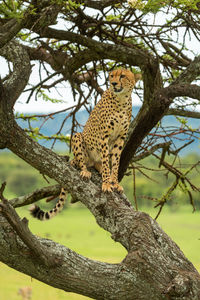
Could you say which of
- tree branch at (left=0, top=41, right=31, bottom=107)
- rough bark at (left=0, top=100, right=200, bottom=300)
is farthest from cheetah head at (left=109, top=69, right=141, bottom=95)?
rough bark at (left=0, top=100, right=200, bottom=300)

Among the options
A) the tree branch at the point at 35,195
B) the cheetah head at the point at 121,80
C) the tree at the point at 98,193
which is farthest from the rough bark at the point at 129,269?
the tree branch at the point at 35,195

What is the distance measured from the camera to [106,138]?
11.7 feet

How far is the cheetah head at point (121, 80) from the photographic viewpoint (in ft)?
10.7

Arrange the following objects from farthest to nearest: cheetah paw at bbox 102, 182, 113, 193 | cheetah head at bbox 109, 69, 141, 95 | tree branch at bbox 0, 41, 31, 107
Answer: tree branch at bbox 0, 41, 31, 107 < cheetah paw at bbox 102, 182, 113, 193 < cheetah head at bbox 109, 69, 141, 95

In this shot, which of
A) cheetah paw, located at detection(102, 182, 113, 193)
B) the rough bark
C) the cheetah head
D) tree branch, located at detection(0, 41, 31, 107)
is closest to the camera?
the rough bark

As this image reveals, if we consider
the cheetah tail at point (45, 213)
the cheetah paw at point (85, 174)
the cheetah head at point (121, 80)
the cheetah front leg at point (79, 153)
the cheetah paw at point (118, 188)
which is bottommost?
the cheetah tail at point (45, 213)

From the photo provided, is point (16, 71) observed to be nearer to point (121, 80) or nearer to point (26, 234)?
point (121, 80)

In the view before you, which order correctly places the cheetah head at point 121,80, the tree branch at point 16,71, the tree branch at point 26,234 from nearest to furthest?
the tree branch at point 26,234 < the cheetah head at point 121,80 < the tree branch at point 16,71

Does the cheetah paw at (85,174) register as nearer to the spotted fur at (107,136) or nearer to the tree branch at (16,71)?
the spotted fur at (107,136)

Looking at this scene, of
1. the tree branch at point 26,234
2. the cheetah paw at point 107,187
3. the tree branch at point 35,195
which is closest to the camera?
the tree branch at point 26,234

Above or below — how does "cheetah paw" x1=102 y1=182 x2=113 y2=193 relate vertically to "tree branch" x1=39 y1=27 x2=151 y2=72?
below

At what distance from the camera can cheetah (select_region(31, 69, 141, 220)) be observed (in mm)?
3480

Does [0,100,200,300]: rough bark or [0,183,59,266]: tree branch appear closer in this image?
[0,183,59,266]: tree branch

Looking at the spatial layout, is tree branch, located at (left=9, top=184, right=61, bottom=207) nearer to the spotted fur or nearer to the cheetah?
the cheetah
